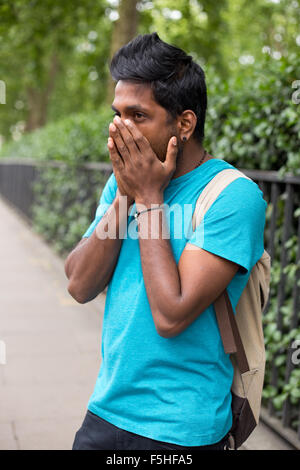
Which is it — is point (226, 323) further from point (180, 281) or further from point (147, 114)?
point (147, 114)

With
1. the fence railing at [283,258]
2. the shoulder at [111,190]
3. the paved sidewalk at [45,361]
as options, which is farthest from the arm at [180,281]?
the paved sidewalk at [45,361]

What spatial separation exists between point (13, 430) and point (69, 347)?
1670 mm

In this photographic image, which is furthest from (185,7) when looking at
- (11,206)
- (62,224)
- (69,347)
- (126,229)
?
(126,229)

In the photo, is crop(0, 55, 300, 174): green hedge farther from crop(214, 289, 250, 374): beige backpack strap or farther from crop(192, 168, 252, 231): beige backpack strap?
crop(214, 289, 250, 374): beige backpack strap

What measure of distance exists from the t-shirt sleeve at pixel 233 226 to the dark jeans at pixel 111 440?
53cm

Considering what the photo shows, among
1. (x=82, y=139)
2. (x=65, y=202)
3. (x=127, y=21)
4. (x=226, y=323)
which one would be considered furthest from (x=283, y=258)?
(x=127, y=21)

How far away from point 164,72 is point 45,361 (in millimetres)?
3642

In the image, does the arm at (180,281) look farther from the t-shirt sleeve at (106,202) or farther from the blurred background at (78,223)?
the blurred background at (78,223)

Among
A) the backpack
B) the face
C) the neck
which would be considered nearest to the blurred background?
the backpack

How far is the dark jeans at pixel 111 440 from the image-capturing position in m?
1.69

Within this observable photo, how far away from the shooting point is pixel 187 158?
1742 mm

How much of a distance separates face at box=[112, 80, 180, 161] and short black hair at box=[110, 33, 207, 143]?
0.02 metres

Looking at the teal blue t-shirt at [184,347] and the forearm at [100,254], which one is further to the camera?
the forearm at [100,254]
